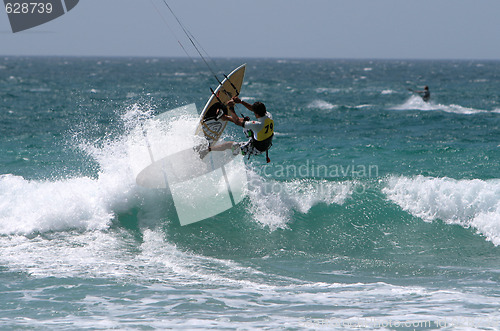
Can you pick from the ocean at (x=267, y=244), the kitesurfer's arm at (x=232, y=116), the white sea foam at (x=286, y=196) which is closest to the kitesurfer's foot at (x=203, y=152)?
the ocean at (x=267, y=244)

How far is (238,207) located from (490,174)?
6696 mm

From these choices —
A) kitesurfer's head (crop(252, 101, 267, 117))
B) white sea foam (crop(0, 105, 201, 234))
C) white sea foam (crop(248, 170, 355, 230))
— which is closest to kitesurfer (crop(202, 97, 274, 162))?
kitesurfer's head (crop(252, 101, 267, 117))

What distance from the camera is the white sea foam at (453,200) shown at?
10.7 metres

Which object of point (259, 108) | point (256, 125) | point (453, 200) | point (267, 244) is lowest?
point (267, 244)

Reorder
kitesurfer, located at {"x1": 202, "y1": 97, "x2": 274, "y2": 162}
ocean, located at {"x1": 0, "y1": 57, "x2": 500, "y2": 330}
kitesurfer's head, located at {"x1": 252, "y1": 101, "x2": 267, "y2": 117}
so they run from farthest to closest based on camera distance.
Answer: kitesurfer, located at {"x1": 202, "y1": 97, "x2": 274, "y2": 162}
kitesurfer's head, located at {"x1": 252, "y1": 101, "x2": 267, "y2": 117}
ocean, located at {"x1": 0, "y1": 57, "x2": 500, "y2": 330}

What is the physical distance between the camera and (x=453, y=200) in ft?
36.3

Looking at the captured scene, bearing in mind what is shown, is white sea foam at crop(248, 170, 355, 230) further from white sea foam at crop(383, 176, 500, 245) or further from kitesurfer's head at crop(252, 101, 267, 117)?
kitesurfer's head at crop(252, 101, 267, 117)

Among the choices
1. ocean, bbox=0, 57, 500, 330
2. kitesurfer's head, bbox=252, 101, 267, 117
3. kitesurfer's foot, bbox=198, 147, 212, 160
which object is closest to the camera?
ocean, bbox=0, 57, 500, 330

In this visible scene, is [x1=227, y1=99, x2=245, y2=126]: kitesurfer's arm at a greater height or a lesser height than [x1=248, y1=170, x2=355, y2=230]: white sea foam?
greater

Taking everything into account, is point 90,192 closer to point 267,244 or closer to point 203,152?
point 203,152

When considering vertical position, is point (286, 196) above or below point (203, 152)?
below

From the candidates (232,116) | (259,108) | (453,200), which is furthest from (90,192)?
(453,200)

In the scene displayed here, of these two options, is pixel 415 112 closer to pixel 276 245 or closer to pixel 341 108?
pixel 341 108

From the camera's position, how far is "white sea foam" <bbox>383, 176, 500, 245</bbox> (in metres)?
10.7
